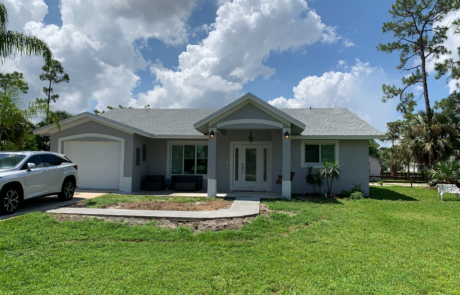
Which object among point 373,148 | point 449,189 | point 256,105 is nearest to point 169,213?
point 256,105

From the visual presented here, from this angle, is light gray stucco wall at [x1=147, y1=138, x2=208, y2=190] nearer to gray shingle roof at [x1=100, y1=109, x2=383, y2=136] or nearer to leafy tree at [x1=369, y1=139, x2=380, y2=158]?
gray shingle roof at [x1=100, y1=109, x2=383, y2=136]

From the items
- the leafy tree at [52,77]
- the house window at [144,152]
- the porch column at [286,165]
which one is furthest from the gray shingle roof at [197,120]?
the leafy tree at [52,77]

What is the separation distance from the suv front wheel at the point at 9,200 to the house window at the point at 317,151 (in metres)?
10.4

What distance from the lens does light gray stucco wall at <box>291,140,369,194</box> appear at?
12305mm

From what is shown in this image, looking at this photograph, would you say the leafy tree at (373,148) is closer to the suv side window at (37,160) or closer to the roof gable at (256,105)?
the roof gable at (256,105)

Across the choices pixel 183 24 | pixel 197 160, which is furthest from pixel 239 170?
pixel 183 24

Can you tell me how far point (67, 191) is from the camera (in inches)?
361

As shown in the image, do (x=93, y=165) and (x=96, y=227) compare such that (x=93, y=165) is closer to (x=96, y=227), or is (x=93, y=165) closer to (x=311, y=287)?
(x=96, y=227)

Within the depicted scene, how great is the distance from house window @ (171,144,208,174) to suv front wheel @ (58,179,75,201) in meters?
5.25

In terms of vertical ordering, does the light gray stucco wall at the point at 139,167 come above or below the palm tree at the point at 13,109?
below

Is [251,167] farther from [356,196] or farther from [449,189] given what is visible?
Result: [449,189]

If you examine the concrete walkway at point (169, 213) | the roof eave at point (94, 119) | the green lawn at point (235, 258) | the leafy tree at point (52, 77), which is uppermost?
the leafy tree at point (52, 77)

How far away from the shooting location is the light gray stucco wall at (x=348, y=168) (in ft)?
40.4

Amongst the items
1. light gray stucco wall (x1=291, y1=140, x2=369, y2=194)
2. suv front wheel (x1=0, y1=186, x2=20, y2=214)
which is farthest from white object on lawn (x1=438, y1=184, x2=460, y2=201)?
suv front wheel (x1=0, y1=186, x2=20, y2=214)
